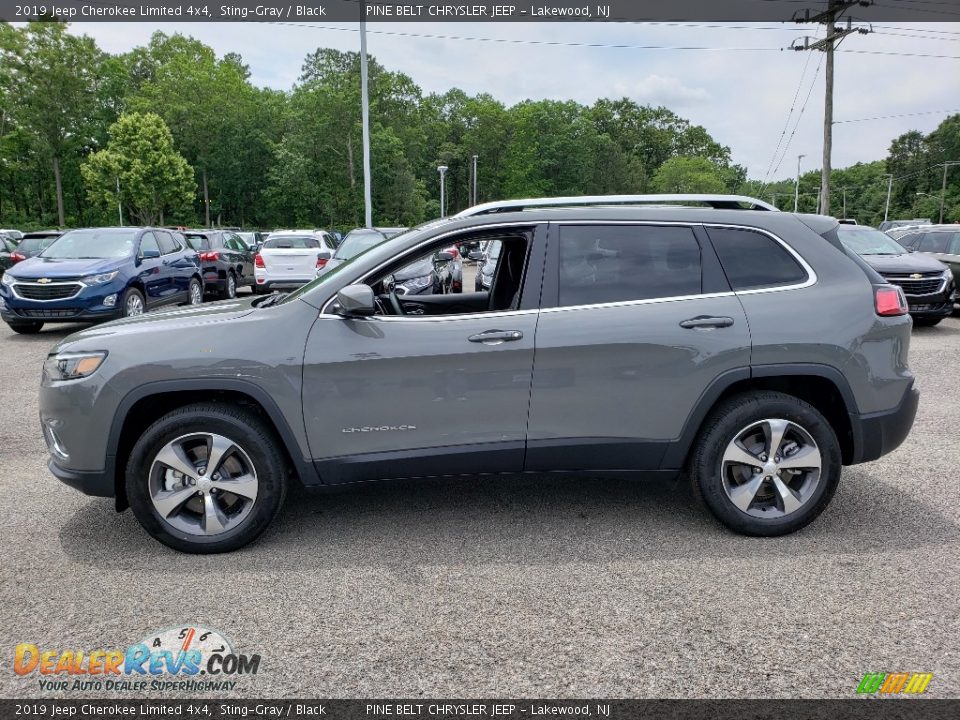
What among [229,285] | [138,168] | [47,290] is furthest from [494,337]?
[138,168]

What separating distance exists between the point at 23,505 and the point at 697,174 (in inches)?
4042

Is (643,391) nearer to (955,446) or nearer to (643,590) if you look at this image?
(643,590)

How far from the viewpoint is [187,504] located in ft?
12.6

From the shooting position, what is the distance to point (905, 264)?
487 inches

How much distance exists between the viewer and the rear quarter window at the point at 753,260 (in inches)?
158

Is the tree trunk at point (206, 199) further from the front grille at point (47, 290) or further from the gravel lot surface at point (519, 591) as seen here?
the gravel lot surface at point (519, 591)

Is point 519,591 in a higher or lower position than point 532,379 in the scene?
lower


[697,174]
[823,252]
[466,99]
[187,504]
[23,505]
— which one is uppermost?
[466,99]

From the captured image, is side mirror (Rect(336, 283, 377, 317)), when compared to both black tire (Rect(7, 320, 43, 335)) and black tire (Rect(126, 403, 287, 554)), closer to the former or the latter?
black tire (Rect(126, 403, 287, 554))

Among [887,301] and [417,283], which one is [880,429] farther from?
[417,283]

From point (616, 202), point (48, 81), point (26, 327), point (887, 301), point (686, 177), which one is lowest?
point (26, 327)

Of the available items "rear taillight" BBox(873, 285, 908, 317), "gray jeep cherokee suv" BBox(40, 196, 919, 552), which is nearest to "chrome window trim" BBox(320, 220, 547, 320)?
"gray jeep cherokee suv" BBox(40, 196, 919, 552)

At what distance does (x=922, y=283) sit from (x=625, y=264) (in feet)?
34.7

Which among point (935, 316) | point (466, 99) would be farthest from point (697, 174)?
point (935, 316)
